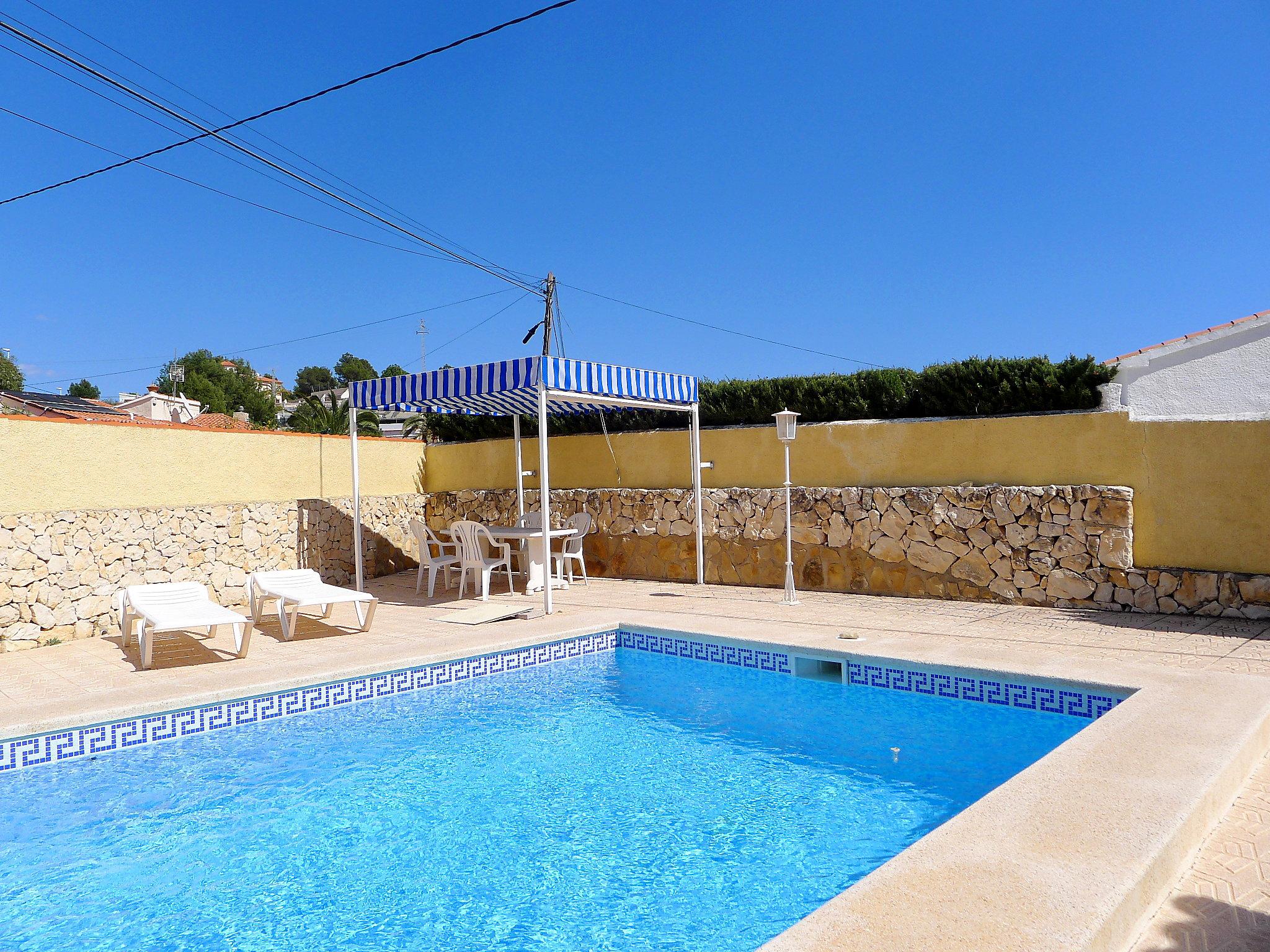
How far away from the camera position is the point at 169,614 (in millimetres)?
7211

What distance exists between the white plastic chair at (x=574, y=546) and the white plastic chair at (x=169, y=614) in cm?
458

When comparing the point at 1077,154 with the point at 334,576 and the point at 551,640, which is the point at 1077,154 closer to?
the point at 551,640

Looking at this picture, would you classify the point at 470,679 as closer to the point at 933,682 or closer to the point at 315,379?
the point at 933,682

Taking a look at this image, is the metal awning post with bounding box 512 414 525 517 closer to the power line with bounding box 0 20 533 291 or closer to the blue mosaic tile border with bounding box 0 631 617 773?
the power line with bounding box 0 20 533 291

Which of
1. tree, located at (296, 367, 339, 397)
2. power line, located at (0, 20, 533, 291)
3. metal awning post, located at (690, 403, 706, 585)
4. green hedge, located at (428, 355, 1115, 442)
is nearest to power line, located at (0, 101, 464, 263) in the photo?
power line, located at (0, 20, 533, 291)

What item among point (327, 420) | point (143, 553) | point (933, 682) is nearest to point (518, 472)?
point (143, 553)

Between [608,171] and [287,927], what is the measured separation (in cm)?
2353

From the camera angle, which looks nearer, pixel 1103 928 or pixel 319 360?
pixel 1103 928

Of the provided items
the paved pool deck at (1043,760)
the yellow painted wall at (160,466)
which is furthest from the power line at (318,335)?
the paved pool deck at (1043,760)

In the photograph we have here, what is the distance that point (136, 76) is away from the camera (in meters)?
9.91

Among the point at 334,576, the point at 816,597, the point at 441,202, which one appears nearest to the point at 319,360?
the point at 441,202

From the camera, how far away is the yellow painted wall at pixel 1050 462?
26.1 ft

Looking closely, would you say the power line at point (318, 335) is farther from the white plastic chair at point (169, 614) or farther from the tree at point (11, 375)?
the white plastic chair at point (169, 614)

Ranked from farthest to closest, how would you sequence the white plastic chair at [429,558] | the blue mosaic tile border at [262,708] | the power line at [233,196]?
the power line at [233,196] → the white plastic chair at [429,558] → the blue mosaic tile border at [262,708]
